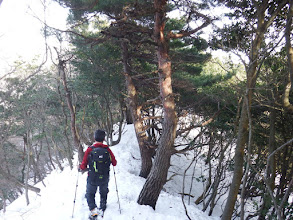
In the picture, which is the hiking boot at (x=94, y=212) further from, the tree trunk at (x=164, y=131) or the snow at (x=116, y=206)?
the tree trunk at (x=164, y=131)

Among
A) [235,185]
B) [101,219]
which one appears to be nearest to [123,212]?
[101,219]

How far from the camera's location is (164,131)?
586cm

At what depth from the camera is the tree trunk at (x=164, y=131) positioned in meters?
5.60

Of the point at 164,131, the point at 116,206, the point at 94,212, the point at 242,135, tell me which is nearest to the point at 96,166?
the point at 94,212

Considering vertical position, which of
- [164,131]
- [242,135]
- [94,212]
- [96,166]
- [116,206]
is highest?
[164,131]

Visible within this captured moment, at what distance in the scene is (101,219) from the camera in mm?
4508

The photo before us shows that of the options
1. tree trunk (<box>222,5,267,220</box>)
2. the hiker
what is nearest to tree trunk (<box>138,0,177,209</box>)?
the hiker

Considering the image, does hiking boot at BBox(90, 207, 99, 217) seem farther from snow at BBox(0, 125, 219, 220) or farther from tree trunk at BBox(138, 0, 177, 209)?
tree trunk at BBox(138, 0, 177, 209)

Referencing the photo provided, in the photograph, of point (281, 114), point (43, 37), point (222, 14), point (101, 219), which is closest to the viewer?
point (101, 219)

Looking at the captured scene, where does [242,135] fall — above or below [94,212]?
above

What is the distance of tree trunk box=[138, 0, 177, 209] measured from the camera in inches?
221

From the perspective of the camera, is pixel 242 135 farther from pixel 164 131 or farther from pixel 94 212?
pixel 94 212

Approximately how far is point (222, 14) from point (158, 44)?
6.10ft

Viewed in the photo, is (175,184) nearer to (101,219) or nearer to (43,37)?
(101,219)
